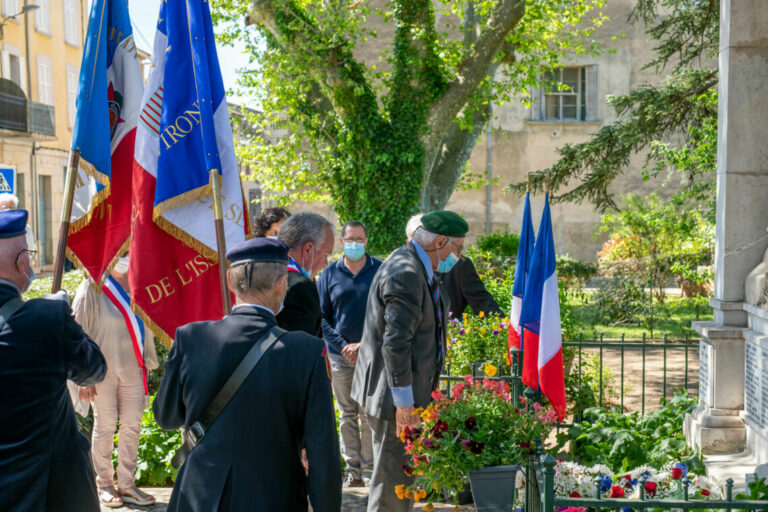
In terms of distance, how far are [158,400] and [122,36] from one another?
8.51 feet

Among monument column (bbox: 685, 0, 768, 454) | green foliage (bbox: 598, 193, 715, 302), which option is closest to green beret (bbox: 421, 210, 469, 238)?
monument column (bbox: 685, 0, 768, 454)

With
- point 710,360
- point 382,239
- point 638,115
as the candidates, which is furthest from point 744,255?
point 382,239

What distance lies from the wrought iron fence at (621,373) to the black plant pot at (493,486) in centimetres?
139

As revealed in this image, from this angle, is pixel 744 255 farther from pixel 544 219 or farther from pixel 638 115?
pixel 638 115

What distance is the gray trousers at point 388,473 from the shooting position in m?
4.77

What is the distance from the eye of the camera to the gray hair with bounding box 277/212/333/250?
4.59m

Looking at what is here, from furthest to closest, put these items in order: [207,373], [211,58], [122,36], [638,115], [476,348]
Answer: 1. [638,115]
2. [476,348]
3. [122,36]
4. [211,58]
5. [207,373]

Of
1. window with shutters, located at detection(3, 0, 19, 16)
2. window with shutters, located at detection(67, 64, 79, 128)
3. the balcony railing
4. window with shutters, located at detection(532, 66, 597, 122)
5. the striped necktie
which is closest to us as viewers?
the striped necktie

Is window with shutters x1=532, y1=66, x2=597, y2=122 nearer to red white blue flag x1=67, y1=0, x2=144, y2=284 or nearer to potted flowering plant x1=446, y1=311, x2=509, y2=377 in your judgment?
potted flowering plant x1=446, y1=311, x2=509, y2=377

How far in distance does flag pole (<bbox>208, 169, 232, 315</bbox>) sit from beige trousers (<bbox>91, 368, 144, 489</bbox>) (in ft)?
6.43

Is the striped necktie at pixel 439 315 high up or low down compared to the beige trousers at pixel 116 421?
up

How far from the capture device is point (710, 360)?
252 inches

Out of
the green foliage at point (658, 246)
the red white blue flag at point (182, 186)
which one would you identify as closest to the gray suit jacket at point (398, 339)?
the red white blue flag at point (182, 186)

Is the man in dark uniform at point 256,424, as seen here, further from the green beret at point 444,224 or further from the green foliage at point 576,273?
the green foliage at point 576,273
